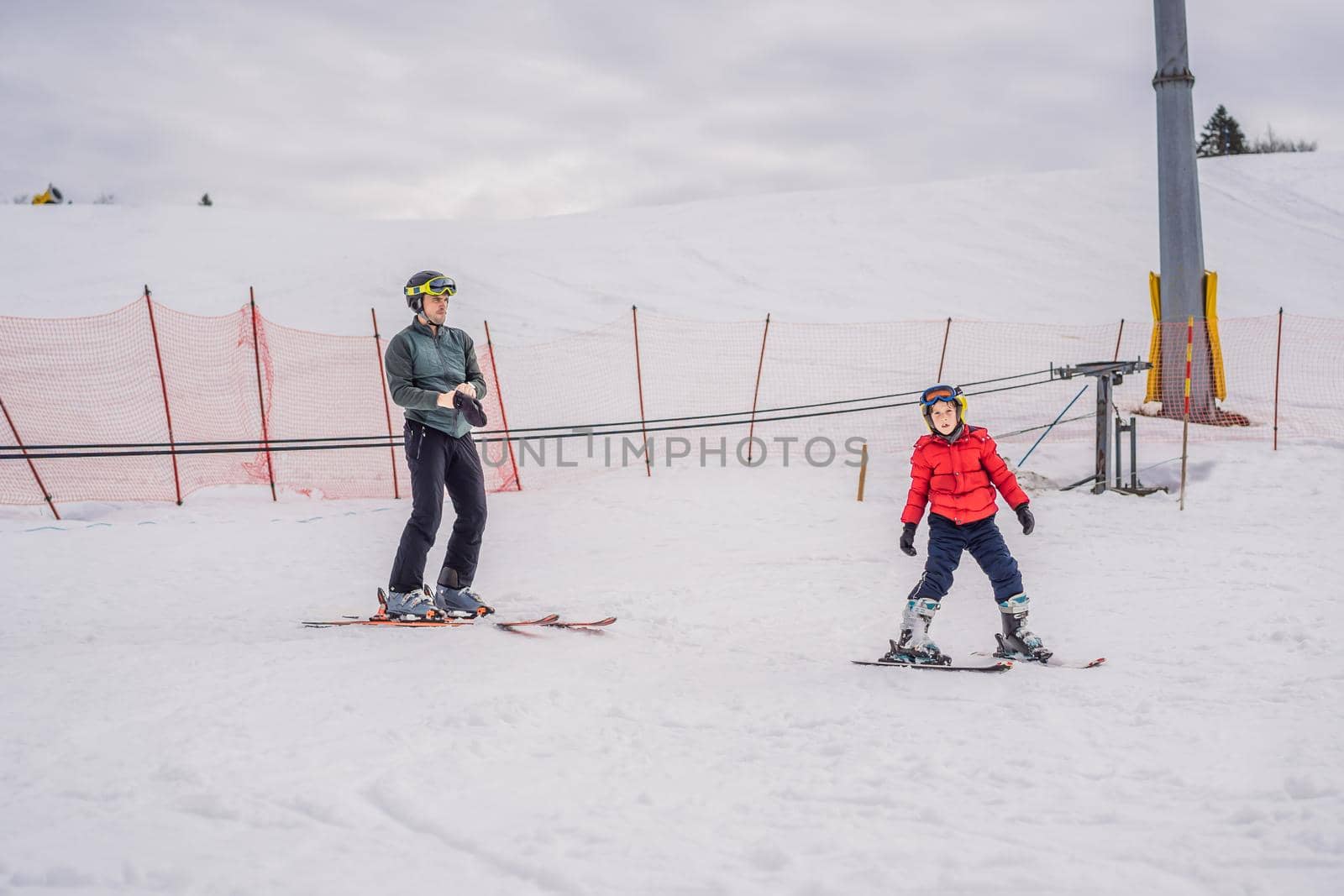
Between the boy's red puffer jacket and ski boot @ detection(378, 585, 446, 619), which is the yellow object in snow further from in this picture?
ski boot @ detection(378, 585, 446, 619)

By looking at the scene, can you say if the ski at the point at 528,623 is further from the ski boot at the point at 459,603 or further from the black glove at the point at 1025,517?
the black glove at the point at 1025,517

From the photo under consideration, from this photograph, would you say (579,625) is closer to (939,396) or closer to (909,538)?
(909,538)

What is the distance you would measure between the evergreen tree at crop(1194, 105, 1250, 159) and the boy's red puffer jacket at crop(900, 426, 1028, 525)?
70622 mm

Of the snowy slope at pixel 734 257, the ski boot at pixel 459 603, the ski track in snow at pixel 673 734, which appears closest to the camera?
the ski track in snow at pixel 673 734

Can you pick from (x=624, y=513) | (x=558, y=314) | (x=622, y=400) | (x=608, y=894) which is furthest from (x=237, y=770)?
(x=558, y=314)

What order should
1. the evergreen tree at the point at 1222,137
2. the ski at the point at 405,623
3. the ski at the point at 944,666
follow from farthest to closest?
1. the evergreen tree at the point at 1222,137
2. the ski at the point at 405,623
3. the ski at the point at 944,666

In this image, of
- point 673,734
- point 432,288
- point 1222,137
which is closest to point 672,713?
point 673,734

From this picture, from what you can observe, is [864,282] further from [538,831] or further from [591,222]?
[538,831]

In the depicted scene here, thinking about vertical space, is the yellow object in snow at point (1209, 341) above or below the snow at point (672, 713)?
above

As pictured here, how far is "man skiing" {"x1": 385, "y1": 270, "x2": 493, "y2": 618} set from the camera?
5758mm

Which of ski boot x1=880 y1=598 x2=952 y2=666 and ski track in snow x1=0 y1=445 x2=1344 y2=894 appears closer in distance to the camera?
ski track in snow x1=0 y1=445 x2=1344 y2=894

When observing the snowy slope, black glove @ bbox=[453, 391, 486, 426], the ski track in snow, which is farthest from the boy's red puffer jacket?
the snowy slope

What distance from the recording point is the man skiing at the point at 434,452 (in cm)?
576

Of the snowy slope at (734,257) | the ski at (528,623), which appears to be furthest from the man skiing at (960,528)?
the snowy slope at (734,257)
